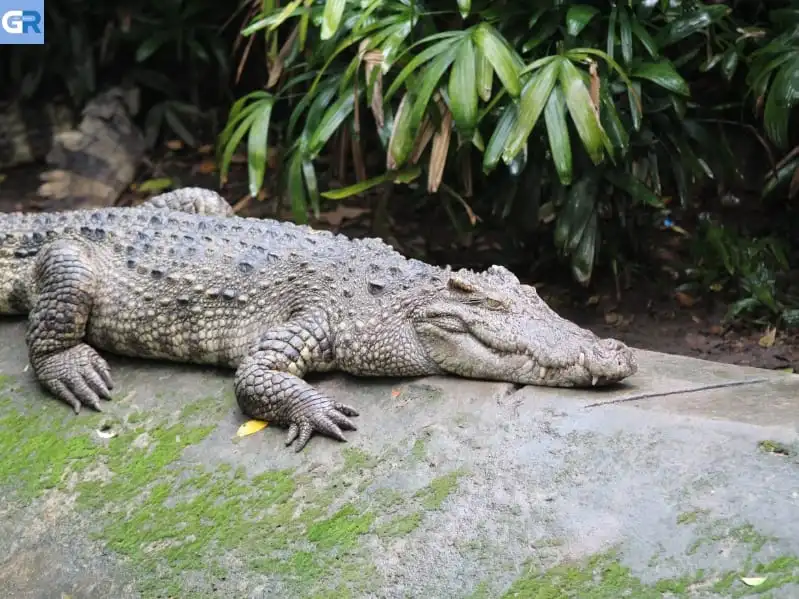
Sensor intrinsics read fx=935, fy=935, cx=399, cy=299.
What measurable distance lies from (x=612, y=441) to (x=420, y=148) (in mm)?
2579

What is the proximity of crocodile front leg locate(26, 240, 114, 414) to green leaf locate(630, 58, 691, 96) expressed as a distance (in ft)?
10.7

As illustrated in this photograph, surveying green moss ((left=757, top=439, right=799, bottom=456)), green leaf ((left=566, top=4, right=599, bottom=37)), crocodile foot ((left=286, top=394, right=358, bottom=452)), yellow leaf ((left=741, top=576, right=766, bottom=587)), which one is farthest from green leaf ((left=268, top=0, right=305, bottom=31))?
yellow leaf ((left=741, top=576, right=766, bottom=587))

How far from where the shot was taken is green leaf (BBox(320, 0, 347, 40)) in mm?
5281

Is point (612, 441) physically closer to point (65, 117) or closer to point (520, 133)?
point (520, 133)

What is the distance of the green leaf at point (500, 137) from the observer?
510 cm

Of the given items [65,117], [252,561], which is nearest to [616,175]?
[252,561]

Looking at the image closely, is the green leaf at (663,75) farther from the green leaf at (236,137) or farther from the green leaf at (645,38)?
the green leaf at (236,137)

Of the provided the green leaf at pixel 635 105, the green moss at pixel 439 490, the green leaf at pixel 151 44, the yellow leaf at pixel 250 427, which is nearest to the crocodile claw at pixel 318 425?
the yellow leaf at pixel 250 427

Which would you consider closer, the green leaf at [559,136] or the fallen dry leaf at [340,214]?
the green leaf at [559,136]

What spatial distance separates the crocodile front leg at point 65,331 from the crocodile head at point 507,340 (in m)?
1.70

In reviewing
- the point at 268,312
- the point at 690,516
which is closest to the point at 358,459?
the point at 268,312

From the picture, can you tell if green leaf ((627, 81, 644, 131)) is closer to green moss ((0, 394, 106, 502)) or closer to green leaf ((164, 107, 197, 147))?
green moss ((0, 394, 106, 502))

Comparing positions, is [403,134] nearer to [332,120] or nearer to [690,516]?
[332,120]

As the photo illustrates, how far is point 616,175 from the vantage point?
19.0 ft
